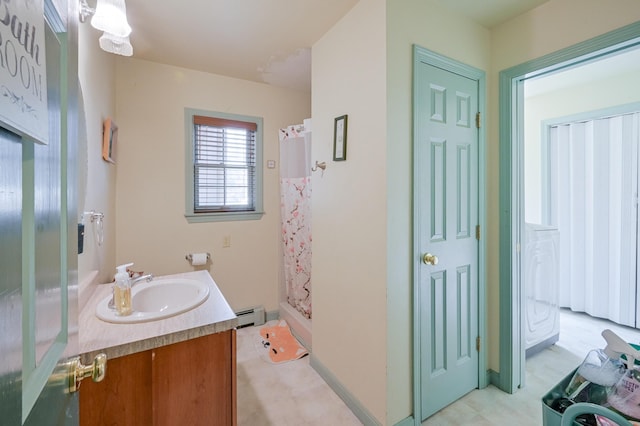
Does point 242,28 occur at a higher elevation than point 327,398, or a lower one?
higher

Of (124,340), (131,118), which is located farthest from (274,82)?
(124,340)

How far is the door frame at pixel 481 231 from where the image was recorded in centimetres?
165

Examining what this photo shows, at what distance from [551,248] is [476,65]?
5.74 ft

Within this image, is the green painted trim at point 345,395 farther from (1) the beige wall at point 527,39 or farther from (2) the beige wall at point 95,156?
(2) the beige wall at point 95,156

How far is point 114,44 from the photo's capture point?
1473mm

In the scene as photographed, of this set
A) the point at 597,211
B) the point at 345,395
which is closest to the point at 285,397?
the point at 345,395

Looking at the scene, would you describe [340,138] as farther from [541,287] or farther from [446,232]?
[541,287]

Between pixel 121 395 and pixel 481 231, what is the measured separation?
2169 millimetres

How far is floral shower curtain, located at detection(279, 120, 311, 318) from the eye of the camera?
2703mm

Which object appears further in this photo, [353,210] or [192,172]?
[192,172]

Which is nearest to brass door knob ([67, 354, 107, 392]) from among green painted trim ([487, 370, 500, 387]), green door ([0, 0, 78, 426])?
green door ([0, 0, 78, 426])

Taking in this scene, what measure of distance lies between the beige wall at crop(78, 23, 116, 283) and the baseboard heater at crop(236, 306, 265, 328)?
1.24m

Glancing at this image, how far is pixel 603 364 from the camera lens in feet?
2.76

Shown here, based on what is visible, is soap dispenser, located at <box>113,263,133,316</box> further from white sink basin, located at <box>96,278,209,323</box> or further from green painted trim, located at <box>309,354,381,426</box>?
green painted trim, located at <box>309,354,381,426</box>
